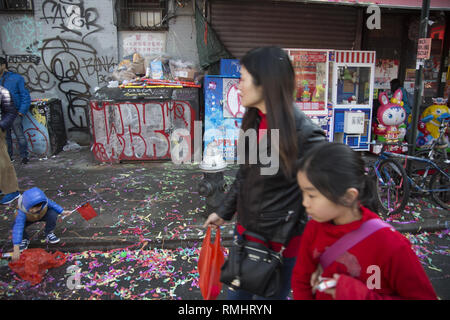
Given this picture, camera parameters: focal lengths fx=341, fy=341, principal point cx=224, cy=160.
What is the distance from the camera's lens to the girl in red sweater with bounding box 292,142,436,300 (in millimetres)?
1417

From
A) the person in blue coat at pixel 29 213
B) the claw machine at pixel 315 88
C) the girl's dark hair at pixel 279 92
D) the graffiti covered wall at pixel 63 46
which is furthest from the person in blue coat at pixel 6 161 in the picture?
the claw machine at pixel 315 88

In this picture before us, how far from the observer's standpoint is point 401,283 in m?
1.43

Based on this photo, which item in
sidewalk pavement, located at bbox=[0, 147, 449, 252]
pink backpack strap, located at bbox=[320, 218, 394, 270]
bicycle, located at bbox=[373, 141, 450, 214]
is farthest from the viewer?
bicycle, located at bbox=[373, 141, 450, 214]

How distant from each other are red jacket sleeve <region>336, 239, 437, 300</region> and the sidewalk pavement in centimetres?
301

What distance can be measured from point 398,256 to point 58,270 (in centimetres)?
352

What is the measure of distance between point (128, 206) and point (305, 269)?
13.5ft

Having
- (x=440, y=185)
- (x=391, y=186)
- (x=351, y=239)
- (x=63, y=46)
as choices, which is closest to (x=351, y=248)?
(x=351, y=239)

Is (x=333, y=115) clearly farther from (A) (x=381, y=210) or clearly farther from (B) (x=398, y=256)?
(B) (x=398, y=256)

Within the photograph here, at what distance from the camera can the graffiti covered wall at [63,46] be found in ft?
27.4

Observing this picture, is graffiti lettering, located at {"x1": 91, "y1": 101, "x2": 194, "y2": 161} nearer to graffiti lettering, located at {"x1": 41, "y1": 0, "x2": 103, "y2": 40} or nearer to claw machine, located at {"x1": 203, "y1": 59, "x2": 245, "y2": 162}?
claw machine, located at {"x1": 203, "y1": 59, "x2": 245, "y2": 162}

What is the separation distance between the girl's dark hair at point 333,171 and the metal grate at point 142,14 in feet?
25.7

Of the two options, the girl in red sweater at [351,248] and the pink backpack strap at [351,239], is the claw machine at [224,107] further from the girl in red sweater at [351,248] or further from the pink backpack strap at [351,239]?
the pink backpack strap at [351,239]

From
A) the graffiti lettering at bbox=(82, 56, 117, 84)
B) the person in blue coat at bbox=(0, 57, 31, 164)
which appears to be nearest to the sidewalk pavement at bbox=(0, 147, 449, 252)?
the person in blue coat at bbox=(0, 57, 31, 164)

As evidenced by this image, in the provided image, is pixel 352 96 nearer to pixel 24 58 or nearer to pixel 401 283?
pixel 401 283
